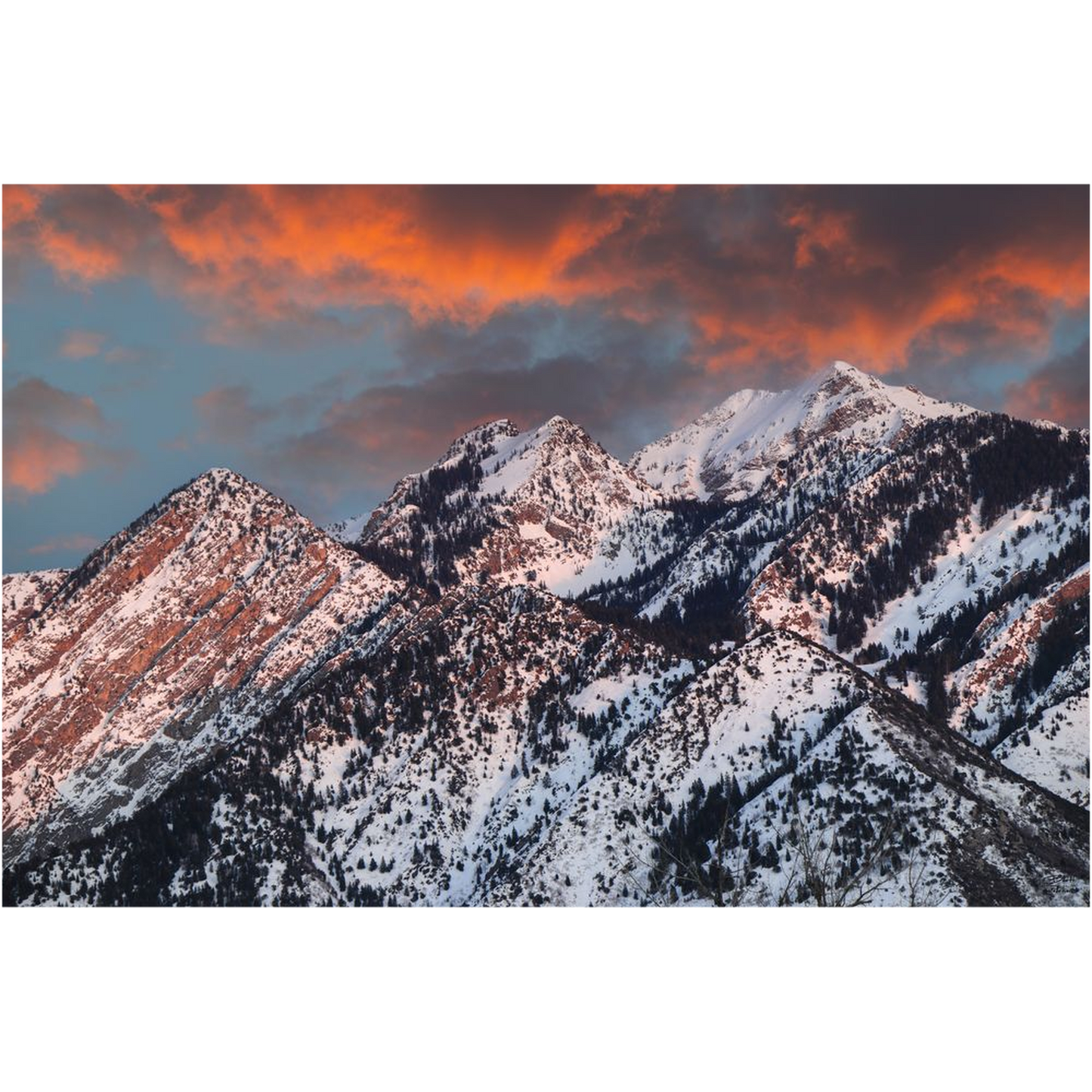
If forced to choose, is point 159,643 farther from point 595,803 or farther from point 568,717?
point 595,803

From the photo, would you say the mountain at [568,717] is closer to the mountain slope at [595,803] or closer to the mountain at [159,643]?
the mountain slope at [595,803]

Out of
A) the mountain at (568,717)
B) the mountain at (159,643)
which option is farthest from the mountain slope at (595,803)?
the mountain at (159,643)

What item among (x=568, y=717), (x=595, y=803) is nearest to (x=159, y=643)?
(x=568, y=717)

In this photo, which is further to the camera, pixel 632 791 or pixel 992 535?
pixel 992 535

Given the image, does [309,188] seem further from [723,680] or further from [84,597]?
[84,597]

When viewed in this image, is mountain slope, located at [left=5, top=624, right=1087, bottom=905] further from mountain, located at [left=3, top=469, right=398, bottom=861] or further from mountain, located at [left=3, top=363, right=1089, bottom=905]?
mountain, located at [left=3, top=469, right=398, bottom=861]

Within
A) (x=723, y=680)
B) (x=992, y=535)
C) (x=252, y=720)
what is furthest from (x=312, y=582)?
(x=992, y=535)
